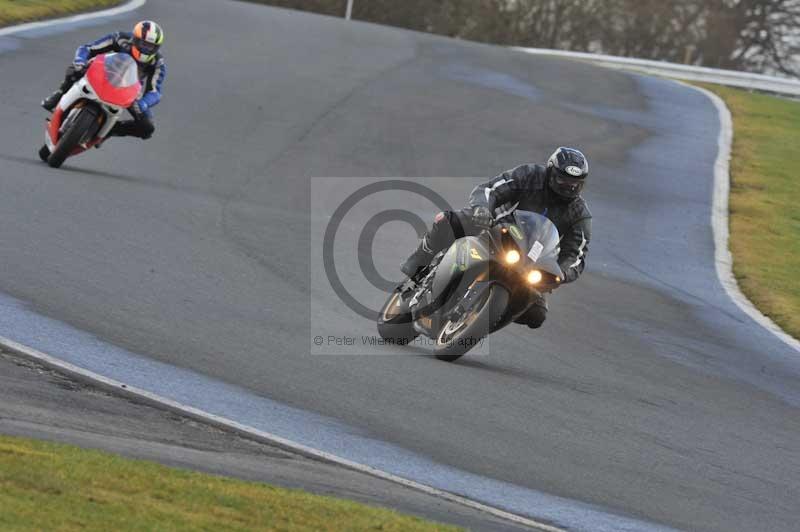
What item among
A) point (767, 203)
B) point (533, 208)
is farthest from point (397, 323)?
point (767, 203)

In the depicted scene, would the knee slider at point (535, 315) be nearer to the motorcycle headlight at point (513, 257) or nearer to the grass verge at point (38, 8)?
the motorcycle headlight at point (513, 257)

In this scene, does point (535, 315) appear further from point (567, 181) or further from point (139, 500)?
point (139, 500)

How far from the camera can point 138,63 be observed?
563 inches

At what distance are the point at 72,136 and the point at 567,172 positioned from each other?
6.07 m

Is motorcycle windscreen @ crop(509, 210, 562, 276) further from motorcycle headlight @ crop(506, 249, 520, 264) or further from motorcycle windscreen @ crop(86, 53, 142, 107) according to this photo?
motorcycle windscreen @ crop(86, 53, 142, 107)

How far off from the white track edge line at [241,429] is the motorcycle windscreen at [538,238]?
8.59ft

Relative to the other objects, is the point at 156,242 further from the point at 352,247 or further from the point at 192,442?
the point at 192,442

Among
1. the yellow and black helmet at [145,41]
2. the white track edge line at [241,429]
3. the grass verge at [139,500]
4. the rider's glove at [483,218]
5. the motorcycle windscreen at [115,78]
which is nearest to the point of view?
the grass verge at [139,500]

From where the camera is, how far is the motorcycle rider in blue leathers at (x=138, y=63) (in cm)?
1389

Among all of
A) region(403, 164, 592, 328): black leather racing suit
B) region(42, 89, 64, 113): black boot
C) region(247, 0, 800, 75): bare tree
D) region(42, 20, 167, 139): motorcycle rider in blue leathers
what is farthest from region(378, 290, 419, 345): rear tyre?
region(247, 0, 800, 75): bare tree

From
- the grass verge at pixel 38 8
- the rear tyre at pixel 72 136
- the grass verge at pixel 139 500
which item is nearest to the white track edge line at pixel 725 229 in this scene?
the rear tyre at pixel 72 136

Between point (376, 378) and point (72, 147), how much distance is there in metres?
6.18

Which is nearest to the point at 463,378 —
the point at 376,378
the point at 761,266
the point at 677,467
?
the point at 376,378

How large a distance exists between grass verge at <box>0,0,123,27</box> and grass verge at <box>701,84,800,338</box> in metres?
11.5
